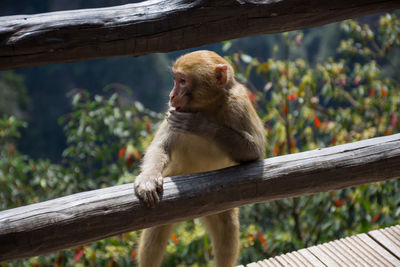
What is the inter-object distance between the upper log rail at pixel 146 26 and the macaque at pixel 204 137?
19.2 inches

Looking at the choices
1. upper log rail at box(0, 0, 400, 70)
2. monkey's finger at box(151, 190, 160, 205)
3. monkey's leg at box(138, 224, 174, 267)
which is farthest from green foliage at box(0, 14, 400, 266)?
upper log rail at box(0, 0, 400, 70)

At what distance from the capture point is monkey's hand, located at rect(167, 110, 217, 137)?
92.2 inches

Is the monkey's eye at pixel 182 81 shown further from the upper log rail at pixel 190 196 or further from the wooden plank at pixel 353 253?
the wooden plank at pixel 353 253

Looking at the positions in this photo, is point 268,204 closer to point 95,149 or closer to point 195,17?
point 95,149

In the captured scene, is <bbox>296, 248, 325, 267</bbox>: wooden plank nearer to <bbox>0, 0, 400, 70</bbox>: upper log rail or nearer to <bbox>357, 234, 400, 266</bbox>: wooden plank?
<bbox>357, 234, 400, 266</bbox>: wooden plank

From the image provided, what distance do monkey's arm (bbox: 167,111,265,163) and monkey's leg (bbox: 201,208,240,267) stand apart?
1.92 feet

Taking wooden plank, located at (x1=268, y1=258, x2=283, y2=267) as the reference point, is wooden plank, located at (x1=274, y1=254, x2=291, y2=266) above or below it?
above

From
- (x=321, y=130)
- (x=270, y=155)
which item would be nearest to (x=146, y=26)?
(x=270, y=155)

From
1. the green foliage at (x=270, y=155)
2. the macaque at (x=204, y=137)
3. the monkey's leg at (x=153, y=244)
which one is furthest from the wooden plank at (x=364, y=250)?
the green foliage at (x=270, y=155)

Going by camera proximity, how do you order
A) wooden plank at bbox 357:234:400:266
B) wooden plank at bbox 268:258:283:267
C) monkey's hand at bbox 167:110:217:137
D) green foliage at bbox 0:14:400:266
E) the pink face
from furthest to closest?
green foliage at bbox 0:14:400:266, wooden plank at bbox 268:258:283:267, wooden plank at bbox 357:234:400:266, the pink face, monkey's hand at bbox 167:110:217:137

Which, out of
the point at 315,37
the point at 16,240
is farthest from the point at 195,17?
the point at 315,37

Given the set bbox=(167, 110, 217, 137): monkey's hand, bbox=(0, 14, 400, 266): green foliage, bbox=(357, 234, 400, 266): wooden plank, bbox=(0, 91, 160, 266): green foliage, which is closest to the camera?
bbox=(167, 110, 217, 137): monkey's hand

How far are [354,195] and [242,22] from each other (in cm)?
296

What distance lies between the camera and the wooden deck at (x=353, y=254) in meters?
2.70
